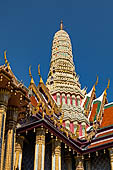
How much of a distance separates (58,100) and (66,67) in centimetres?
529

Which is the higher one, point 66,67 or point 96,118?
point 66,67

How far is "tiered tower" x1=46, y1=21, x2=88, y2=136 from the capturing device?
22.6m

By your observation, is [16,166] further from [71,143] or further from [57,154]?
[71,143]

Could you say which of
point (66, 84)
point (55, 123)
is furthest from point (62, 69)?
point (55, 123)

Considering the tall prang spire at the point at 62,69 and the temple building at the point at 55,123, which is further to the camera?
the tall prang spire at the point at 62,69

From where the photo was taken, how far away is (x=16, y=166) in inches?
583

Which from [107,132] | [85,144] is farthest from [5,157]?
[107,132]

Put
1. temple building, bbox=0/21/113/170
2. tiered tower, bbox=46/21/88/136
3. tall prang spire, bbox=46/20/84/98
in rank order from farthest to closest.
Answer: tall prang spire, bbox=46/20/84/98
tiered tower, bbox=46/21/88/136
temple building, bbox=0/21/113/170

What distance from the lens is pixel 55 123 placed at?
1681 centimetres

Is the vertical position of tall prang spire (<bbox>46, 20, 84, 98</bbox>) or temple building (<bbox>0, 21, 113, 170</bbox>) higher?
tall prang spire (<bbox>46, 20, 84, 98</bbox>)

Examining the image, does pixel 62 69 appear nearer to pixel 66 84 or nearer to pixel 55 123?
pixel 66 84

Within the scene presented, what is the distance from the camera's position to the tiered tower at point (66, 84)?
22.6 metres

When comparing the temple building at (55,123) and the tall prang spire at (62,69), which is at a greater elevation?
the tall prang spire at (62,69)

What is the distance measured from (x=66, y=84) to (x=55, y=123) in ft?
31.0
